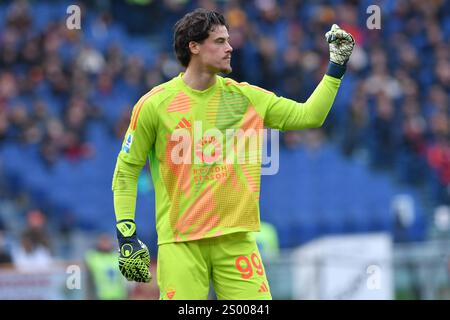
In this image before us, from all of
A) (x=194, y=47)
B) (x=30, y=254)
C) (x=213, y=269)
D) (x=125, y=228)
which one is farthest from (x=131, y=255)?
(x=30, y=254)

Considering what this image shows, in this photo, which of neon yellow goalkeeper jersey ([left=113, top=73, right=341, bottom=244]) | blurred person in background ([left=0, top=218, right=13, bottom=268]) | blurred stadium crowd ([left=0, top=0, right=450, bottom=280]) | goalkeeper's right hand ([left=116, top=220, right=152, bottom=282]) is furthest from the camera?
blurred stadium crowd ([left=0, top=0, right=450, bottom=280])

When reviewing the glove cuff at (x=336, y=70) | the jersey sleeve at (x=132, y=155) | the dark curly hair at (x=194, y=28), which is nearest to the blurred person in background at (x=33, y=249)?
the jersey sleeve at (x=132, y=155)

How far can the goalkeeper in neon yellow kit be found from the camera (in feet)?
20.4

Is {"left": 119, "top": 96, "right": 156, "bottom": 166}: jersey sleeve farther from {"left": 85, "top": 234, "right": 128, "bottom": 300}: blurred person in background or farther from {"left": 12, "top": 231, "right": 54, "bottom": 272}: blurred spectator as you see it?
{"left": 12, "top": 231, "right": 54, "bottom": 272}: blurred spectator

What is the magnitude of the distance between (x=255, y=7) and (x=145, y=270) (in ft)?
42.3

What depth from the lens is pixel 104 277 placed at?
1300 centimetres

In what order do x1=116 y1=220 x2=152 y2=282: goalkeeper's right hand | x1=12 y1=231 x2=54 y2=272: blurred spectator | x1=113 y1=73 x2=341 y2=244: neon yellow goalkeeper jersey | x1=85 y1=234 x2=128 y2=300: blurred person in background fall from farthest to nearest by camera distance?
x1=12 y1=231 x2=54 y2=272: blurred spectator, x1=85 y1=234 x2=128 y2=300: blurred person in background, x1=113 y1=73 x2=341 y2=244: neon yellow goalkeeper jersey, x1=116 y1=220 x2=152 y2=282: goalkeeper's right hand

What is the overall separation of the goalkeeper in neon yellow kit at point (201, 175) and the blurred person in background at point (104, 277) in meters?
6.57

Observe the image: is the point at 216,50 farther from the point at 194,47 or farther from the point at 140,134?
the point at 140,134

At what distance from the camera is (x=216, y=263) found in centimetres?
628

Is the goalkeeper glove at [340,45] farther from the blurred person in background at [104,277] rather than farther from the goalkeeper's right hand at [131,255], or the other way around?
the blurred person in background at [104,277]

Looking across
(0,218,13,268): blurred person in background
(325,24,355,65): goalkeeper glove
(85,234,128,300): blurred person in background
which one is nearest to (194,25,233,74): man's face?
(325,24,355,65): goalkeeper glove

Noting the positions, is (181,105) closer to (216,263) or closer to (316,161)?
(216,263)

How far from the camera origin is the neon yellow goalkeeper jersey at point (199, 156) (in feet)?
20.6
